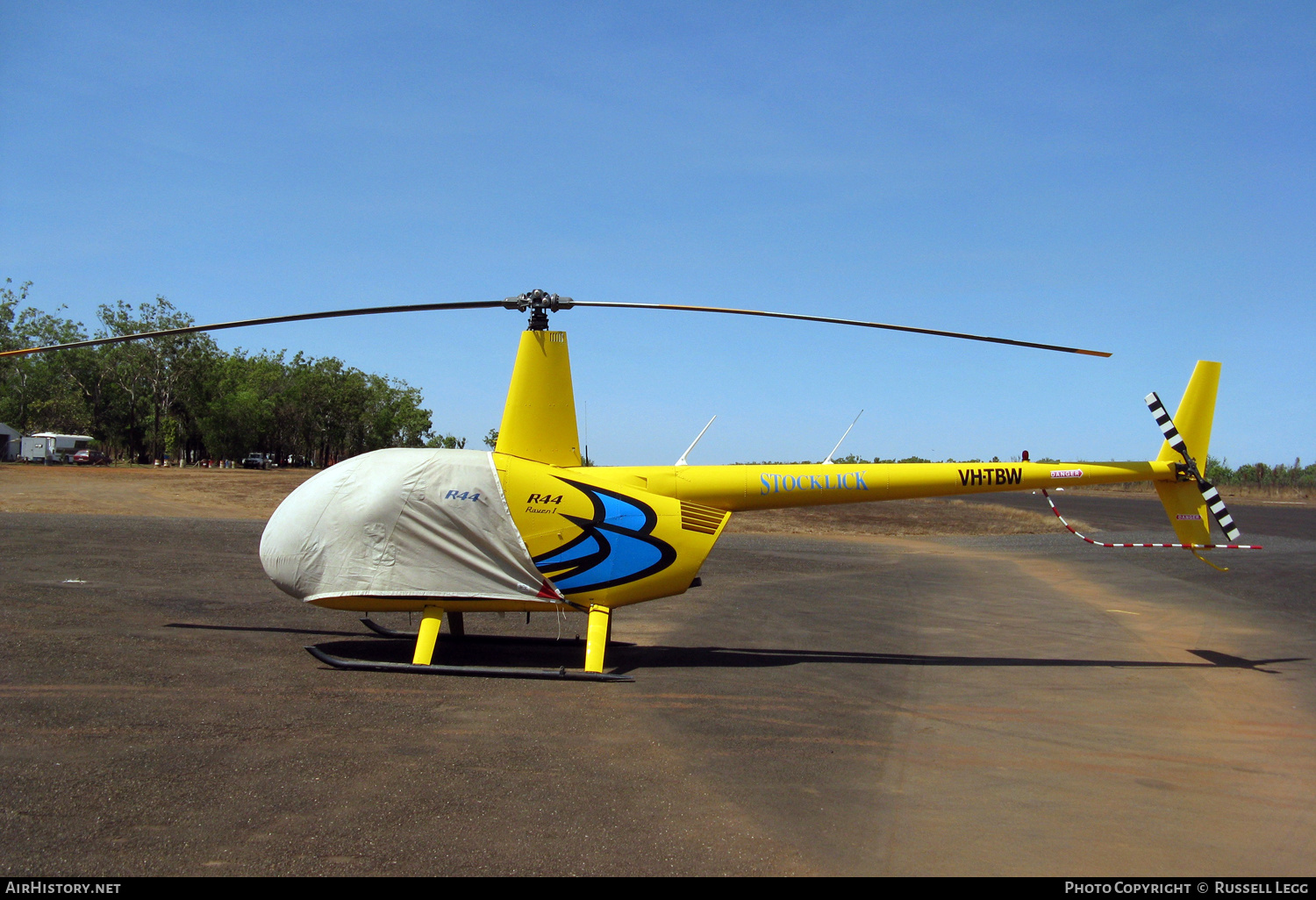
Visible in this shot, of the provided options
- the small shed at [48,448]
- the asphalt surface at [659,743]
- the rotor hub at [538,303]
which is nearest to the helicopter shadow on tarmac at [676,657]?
the asphalt surface at [659,743]

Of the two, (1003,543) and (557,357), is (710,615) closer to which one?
(557,357)

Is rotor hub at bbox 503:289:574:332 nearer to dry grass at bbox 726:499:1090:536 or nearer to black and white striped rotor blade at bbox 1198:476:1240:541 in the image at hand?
black and white striped rotor blade at bbox 1198:476:1240:541

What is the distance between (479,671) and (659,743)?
2643 millimetres

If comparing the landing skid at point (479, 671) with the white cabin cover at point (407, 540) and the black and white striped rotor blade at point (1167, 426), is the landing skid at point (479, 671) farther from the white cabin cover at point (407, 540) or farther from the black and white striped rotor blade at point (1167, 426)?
the black and white striped rotor blade at point (1167, 426)

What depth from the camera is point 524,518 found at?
9023 mm

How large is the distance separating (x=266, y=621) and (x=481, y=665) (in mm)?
3512

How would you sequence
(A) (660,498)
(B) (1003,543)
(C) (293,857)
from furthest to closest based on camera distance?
(B) (1003,543), (A) (660,498), (C) (293,857)

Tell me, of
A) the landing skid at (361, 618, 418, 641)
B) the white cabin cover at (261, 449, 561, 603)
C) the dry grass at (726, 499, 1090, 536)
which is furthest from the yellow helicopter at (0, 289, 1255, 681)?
the dry grass at (726, 499, 1090, 536)

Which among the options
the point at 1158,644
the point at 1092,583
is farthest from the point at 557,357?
the point at 1092,583

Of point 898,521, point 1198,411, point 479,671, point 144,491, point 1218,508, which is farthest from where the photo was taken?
point 898,521

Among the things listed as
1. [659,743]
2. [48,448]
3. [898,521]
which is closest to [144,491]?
[898,521]

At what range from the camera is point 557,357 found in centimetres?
941

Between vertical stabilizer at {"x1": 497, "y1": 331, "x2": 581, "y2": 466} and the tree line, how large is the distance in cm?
4746

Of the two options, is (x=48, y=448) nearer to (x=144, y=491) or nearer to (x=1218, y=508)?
(x=144, y=491)
